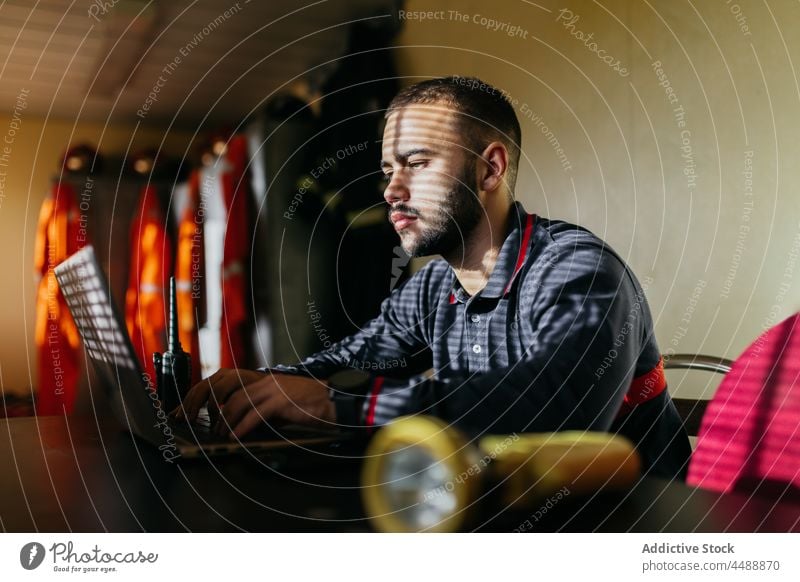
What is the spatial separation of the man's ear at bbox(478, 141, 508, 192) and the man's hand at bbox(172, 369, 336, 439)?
0.27 metres

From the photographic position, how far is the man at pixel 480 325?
724 millimetres

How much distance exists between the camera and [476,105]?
0.78 m

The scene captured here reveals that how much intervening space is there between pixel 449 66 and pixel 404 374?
1.09ft

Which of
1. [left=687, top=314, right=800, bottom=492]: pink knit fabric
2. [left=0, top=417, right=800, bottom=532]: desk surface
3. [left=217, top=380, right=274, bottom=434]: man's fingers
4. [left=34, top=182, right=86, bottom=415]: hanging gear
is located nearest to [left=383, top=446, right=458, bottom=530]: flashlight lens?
[left=0, top=417, right=800, bottom=532]: desk surface

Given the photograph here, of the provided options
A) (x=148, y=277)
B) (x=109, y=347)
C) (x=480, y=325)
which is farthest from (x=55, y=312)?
(x=480, y=325)

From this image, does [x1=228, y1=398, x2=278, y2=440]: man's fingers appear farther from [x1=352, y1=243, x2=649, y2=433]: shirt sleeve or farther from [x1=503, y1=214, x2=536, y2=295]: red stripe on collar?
[x1=503, y1=214, x2=536, y2=295]: red stripe on collar

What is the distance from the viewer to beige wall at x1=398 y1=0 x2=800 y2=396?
803mm

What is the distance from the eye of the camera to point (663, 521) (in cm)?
63

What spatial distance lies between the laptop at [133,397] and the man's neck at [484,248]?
0.68ft

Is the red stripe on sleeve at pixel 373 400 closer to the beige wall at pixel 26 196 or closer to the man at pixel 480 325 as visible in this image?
the man at pixel 480 325

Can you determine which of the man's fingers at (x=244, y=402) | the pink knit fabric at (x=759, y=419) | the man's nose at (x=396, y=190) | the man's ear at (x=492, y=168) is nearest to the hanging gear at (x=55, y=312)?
the man's fingers at (x=244, y=402)

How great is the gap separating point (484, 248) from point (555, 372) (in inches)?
5.9
